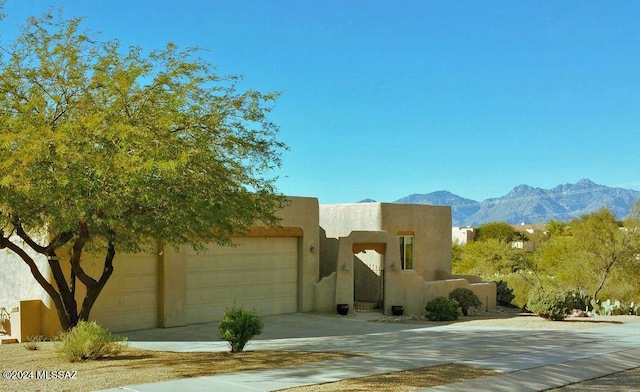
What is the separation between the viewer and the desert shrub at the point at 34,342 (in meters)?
16.6

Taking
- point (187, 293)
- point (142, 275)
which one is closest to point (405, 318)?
point (187, 293)

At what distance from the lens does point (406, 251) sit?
32688mm

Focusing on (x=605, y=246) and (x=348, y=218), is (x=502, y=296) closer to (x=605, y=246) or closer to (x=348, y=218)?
(x=605, y=246)

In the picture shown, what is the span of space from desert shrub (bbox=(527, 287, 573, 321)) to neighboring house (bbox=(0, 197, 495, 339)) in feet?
19.9

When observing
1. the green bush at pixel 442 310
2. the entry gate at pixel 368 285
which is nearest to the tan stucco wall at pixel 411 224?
the entry gate at pixel 368 285

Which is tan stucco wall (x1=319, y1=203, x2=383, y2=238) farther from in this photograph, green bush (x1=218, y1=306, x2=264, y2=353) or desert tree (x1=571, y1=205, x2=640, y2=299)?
green bush (x1=218, y1=306, x2=264, y2=353)

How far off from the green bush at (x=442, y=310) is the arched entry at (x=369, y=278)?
9.68 feet

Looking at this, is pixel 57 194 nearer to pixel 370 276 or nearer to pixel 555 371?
pixel 555 371

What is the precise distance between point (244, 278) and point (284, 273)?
203 cm

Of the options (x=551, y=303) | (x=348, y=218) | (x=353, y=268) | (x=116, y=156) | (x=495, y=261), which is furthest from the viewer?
(x=495, y=261)

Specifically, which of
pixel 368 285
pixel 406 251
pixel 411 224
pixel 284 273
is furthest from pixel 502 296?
pixel 284 273

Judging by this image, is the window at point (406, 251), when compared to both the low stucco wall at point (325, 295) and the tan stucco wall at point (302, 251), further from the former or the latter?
the tan stucco wall at point (302, 251)

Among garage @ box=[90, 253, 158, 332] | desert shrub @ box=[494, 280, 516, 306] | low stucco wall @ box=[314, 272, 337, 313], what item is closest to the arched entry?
low stucco wall @ box=[314, 272, 337, 313]

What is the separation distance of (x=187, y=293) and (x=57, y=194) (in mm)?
10021
